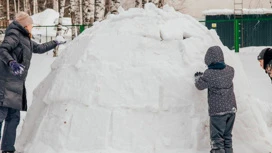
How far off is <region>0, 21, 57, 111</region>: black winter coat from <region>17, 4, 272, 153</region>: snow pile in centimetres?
34

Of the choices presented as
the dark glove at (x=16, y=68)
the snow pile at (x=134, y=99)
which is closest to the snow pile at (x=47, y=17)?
the snow pile at (x=134, y=99)

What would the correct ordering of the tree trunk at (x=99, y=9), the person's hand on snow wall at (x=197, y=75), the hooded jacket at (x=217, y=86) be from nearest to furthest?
the hooded jacket at (x=217, y=86) → the person's hand on snow wall at (x=197, y=75) → the tree trunk at (x=99, y=9)

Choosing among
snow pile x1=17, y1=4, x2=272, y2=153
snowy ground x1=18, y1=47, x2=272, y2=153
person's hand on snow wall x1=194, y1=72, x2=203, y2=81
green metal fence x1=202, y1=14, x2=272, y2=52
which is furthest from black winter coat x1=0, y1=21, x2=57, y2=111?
green metal fence x1=202, y1=14, x2=272, y2=52

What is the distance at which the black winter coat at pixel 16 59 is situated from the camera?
16.6 ft

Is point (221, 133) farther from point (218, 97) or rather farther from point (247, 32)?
point (247, 32)

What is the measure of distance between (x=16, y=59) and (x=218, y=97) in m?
2.16

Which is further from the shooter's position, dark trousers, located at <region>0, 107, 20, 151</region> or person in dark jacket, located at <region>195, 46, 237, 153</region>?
dark trousers, located at <region>0, 107, 20, 151</region>

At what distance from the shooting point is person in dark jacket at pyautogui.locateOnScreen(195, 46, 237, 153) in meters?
4.73

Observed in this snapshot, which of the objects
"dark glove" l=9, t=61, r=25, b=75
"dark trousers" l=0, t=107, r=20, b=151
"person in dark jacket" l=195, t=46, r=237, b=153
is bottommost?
"dark trousers" l=0, t=107, r=20, b=151

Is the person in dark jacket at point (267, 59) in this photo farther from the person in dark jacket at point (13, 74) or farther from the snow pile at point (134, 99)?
the person in dark jacket at point (13, 74)

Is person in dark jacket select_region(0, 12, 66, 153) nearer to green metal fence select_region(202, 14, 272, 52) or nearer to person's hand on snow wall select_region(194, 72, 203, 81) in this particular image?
person's hand on snow wall select_region(194, 72, 203, 81)

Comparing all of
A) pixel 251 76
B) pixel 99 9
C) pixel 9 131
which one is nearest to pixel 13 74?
pixel 9 131

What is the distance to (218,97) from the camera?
187 inches

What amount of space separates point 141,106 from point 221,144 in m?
0.87
